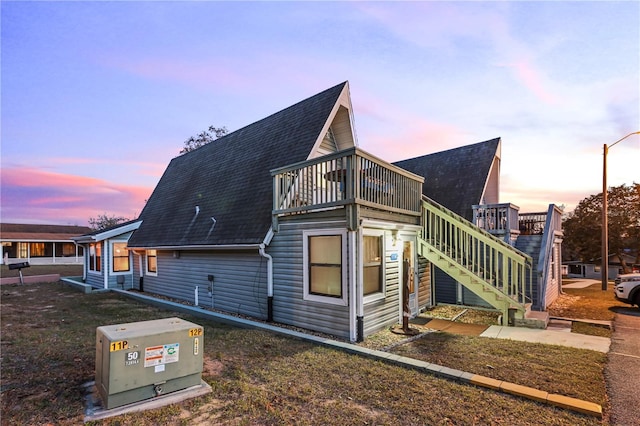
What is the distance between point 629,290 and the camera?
1024 cm

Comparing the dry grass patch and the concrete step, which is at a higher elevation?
the concrete step

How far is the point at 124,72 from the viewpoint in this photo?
14234 millimetres

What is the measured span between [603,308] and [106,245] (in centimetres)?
1995

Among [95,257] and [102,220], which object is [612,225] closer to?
[95,257]

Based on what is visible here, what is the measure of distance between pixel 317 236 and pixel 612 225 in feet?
101

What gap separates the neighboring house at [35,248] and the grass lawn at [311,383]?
118 ft

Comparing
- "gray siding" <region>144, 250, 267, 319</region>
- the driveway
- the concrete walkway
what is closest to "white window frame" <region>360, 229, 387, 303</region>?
the concrete walkway

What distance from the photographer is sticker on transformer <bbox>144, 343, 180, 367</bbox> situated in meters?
3.93

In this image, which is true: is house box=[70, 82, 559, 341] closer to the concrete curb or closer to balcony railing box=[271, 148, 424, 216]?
balcony railing box=[271, 148, 424, 216]

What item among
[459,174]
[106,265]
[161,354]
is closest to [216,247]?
[161,354]

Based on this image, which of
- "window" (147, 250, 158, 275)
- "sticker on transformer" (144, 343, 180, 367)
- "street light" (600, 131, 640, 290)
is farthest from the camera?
"street light" (600, 131, 640, 290)

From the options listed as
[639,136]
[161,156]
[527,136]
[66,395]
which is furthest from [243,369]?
[161,156]

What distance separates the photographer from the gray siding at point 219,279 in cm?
888

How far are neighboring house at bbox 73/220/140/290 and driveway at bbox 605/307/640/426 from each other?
53.3 feet
